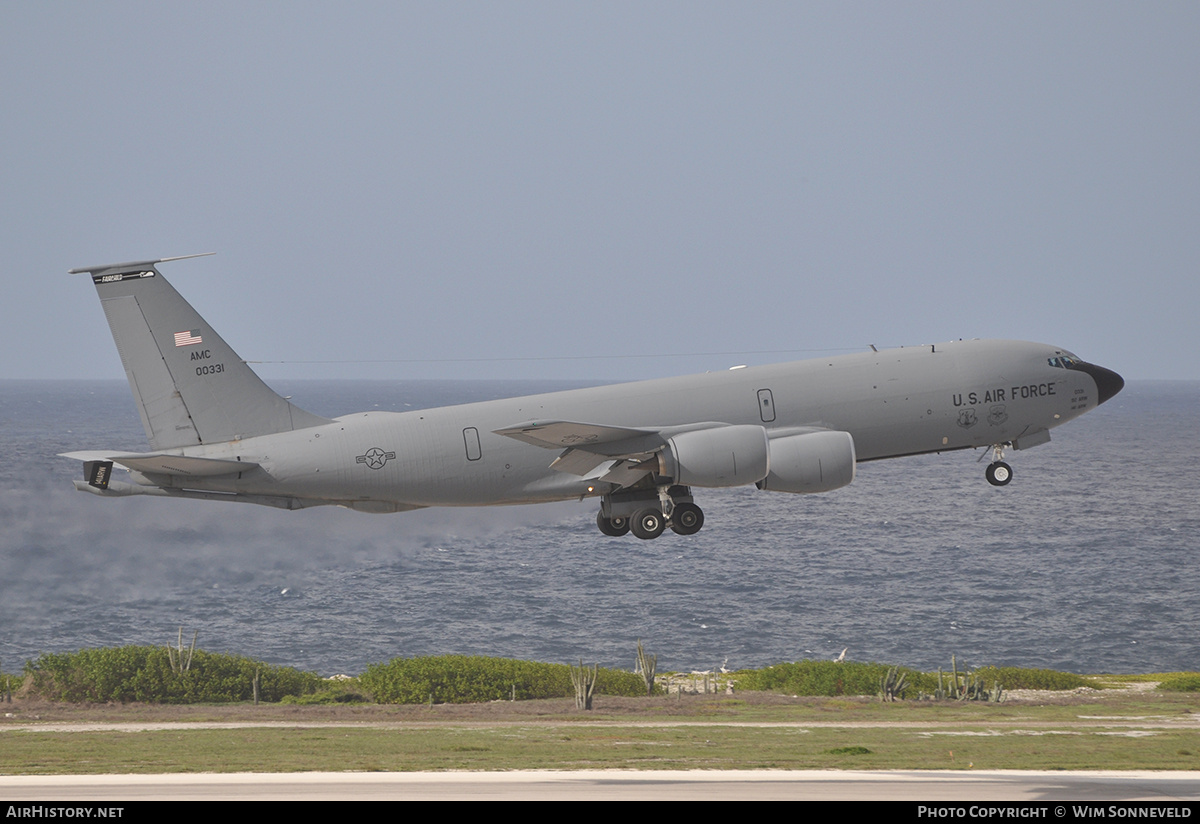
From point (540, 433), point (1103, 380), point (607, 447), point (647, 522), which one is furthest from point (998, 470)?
point (540, 433)

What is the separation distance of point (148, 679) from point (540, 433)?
192 feet

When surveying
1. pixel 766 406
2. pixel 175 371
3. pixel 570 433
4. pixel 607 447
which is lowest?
pixel 607 447

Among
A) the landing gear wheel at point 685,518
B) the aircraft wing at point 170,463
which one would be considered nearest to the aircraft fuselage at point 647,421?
the aircraft wing at point 170,463

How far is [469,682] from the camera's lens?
85188 millimetres

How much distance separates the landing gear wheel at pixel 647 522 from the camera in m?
39.4

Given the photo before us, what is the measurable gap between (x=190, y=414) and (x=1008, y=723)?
153 feet

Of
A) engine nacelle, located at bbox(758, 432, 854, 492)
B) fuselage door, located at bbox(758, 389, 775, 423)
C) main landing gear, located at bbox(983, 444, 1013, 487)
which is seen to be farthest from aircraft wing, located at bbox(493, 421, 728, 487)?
main landing gear, located at bbox(983, 444, 1013, 487)

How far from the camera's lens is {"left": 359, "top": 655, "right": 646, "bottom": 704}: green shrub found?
84000 millimetres

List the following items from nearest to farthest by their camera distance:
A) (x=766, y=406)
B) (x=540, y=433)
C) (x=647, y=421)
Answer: (x=540, y=433), (x=647, y=421), (x=766, y=406)

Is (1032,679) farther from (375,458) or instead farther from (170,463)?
(170,463)

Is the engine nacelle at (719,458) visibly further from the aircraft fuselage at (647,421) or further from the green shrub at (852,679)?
the green shrub at (852,679)

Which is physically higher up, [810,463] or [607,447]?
[607,447]

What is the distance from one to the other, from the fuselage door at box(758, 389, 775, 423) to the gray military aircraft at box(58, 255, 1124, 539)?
33 mm

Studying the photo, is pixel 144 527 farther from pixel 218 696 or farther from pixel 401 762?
pixel 401 762
